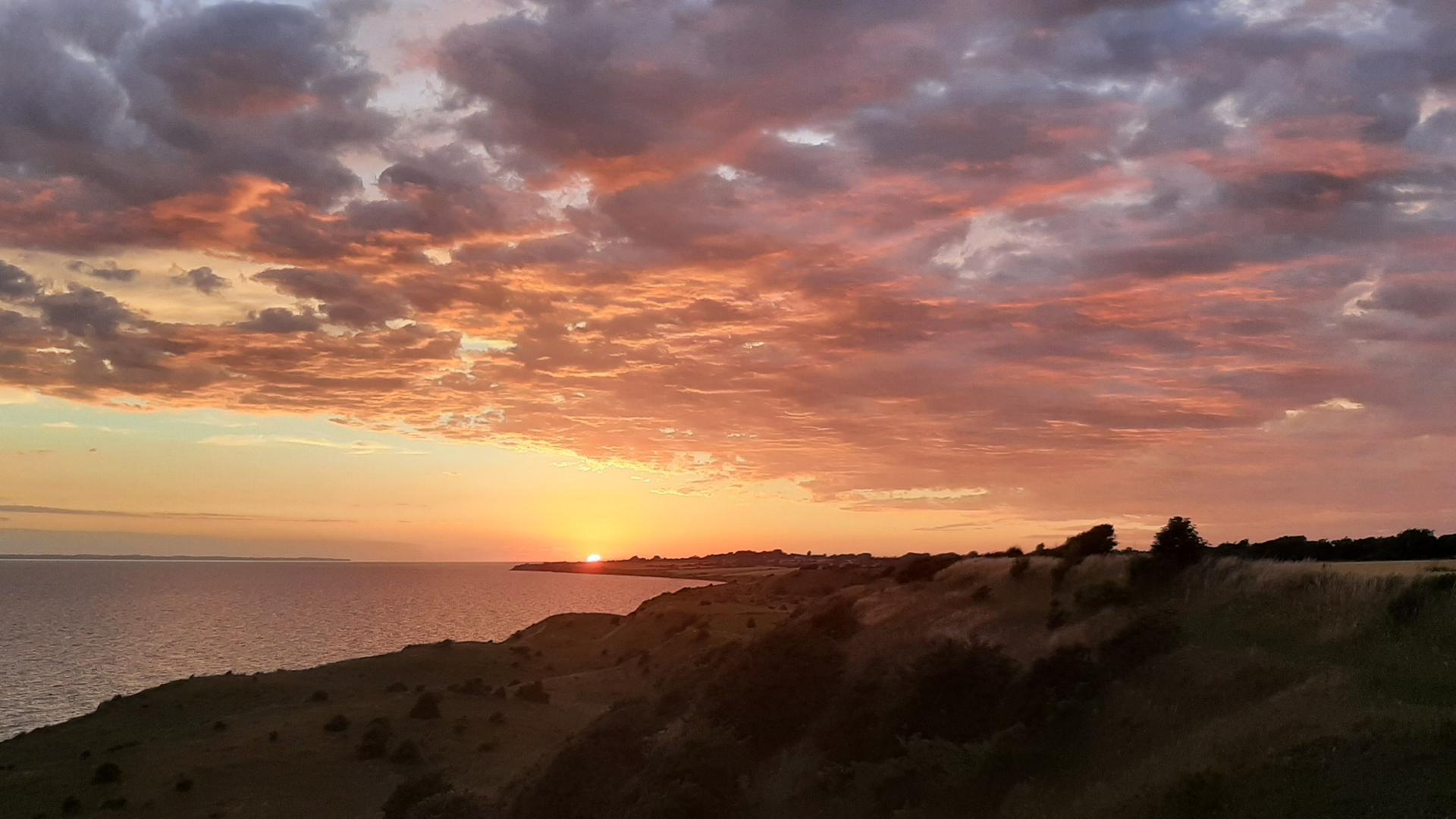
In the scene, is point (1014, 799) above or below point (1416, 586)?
below

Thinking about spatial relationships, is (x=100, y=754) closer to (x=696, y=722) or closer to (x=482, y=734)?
(x=482, y=734)

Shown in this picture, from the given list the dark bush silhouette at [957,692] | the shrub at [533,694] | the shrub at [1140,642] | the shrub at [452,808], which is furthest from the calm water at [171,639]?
the shrub at [1140,642]

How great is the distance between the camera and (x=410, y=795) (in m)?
37.1

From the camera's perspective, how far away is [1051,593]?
32656mm

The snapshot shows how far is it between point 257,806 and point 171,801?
4.34 m

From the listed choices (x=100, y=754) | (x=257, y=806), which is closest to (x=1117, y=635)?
(x=257, y=806)

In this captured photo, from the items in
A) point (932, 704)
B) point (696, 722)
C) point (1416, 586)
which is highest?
point (1416, 586)

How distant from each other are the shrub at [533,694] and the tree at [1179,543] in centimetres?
4268

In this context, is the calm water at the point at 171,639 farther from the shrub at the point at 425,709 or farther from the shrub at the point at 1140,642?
the shrub at the point at 1140,642

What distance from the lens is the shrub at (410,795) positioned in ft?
119

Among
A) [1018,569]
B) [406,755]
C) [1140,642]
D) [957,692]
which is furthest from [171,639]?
[1140,642]

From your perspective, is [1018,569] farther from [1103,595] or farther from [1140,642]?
[1140,642]

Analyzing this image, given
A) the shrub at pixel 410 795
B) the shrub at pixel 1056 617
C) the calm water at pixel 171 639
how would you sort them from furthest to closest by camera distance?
the calm water at pixel 171 639
the shrub at pixel 410 795
the shrub at pixel 1056 617

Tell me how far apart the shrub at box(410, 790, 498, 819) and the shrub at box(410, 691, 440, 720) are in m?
18.6
